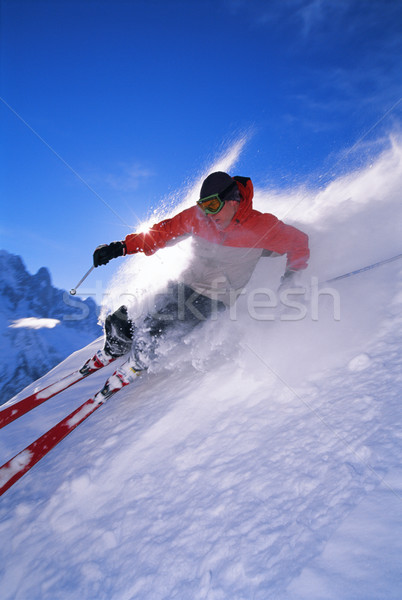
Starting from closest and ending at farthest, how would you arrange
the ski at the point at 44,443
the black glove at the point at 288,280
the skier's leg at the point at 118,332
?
the ski at the point at 44,443
the black glove at the point at 288,280
the skier's leg at the point at 118,332

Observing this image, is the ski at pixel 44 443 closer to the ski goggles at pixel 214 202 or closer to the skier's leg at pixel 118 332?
the skier's leg at pixel 118 332

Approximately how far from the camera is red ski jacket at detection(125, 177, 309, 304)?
3.10 metres

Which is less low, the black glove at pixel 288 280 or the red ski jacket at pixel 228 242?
the red ski jacket at pixel 228 242

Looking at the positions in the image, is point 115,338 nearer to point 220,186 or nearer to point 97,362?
point 97,362

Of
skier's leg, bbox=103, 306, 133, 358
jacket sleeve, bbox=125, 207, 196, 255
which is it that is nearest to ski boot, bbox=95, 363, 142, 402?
skier's leg, bbox=103, 306, 133, 358

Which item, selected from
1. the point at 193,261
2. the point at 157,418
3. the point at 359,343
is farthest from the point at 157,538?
the point at 193,261

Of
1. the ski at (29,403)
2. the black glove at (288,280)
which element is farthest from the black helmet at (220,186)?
the ski at (29,403)

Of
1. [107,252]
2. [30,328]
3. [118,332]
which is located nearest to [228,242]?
[107,252]

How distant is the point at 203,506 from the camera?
1.31m

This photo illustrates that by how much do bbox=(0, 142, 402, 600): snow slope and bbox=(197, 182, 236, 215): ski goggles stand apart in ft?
4.59

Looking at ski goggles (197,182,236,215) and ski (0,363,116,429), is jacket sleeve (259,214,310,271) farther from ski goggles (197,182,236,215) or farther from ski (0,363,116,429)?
ski (0,363,116,429)

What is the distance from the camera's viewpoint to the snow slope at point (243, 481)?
95cm

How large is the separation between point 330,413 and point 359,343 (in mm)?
783

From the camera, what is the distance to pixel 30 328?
107250mm
